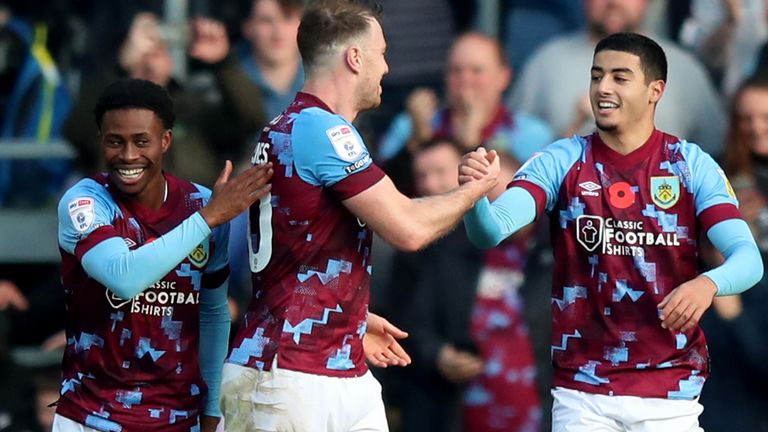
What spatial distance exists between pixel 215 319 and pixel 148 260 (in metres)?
0.64

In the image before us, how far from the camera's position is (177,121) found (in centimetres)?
1008

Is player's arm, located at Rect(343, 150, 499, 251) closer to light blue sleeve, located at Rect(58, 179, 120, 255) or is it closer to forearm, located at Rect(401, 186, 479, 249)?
forearm, located at Rect(401, 186, 479, 249)

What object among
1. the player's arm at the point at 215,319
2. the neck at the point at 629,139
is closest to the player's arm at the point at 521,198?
the neck at the point at 629,139

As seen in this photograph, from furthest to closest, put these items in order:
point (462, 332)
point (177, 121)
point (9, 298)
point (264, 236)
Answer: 1. point (177, 121)
2. point (9, 298)
3. point (462, 332)
4. point (264, 236)

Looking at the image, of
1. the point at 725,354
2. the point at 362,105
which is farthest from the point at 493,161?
the point at 725,354

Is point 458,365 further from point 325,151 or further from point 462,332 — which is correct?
point 325,151

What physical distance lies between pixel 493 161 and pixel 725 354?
9.30 ft

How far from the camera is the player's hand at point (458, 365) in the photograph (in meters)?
9.31

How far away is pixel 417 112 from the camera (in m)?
10.2

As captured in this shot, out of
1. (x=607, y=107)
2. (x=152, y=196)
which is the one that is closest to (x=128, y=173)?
(x=152, y=196)

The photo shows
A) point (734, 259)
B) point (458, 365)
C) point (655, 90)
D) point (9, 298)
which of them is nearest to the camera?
point (734, 259)

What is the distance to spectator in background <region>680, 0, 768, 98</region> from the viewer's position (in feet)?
33.2

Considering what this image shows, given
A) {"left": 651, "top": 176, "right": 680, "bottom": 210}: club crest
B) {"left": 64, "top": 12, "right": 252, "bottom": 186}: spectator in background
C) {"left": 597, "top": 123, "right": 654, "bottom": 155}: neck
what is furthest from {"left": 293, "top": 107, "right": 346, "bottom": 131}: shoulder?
{"left": 64, "top": 12, "right": 252, "bottom": 186}: spectator in background

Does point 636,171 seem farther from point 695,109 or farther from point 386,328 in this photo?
point 695,109
